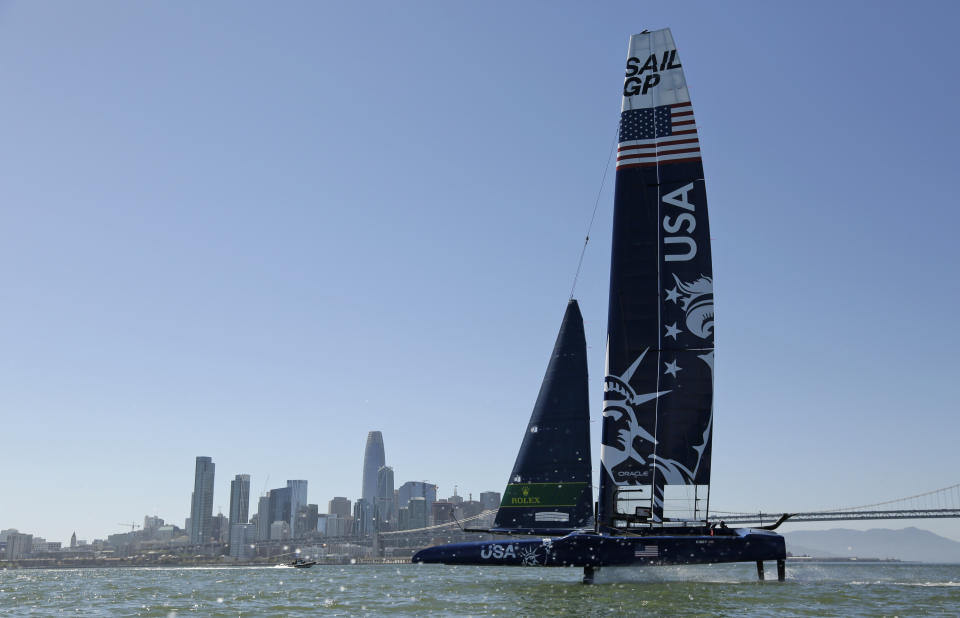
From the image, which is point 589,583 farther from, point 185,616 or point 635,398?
point 185,616

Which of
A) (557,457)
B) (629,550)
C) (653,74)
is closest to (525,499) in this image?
(557,457)

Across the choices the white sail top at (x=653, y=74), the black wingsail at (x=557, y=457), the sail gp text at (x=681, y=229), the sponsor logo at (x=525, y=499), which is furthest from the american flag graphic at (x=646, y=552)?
the white sail top at (x=653, y=74)

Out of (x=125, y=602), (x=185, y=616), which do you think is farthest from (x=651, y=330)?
(x=125, y=602)

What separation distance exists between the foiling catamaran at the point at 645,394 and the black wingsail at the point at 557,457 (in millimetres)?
42

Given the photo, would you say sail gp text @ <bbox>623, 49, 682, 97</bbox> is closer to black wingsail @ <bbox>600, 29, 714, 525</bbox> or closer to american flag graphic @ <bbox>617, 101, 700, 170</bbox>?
black wingsail @ <bbox>600, 29, 714, 525</bbox>

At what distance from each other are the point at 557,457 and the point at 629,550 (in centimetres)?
433

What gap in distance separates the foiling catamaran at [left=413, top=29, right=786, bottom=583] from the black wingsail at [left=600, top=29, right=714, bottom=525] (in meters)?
0.03

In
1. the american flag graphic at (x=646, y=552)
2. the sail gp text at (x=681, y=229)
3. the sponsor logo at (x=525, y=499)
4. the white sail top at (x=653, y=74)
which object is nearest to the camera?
the american flag graphic at (x=646, y=552)

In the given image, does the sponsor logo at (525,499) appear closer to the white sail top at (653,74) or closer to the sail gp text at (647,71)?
the white sail top at (653,74)

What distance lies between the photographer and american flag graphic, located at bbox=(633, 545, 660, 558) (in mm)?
21547

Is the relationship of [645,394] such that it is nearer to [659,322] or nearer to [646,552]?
[659,322]

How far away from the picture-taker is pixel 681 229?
80.9 ft

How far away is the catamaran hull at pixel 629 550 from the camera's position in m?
21.6

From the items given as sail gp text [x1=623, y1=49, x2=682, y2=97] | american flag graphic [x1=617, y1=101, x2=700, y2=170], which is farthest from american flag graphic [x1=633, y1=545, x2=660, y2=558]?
sail gp text [x1=623, y1=49, x2=682, y2=97]
